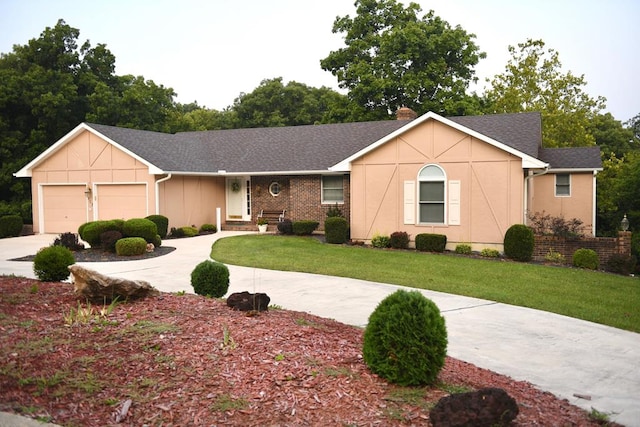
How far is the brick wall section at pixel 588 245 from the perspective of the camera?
16688 millimetres

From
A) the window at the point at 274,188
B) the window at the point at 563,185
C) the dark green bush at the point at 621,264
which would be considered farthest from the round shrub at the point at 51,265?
the window at the point at 563,185

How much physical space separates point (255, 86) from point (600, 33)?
3609 centimetres

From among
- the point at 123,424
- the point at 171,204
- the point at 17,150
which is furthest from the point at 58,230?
the point at 123,424

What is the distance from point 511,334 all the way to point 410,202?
11289 mm

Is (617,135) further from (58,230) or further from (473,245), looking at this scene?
(58,230)

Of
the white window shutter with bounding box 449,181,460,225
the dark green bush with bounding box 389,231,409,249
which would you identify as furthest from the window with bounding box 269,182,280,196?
the white window shutter with bounding box 449,181,460,225

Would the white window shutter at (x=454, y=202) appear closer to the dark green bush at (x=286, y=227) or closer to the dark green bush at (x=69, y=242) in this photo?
the dark green bush at (x=286, y=227)

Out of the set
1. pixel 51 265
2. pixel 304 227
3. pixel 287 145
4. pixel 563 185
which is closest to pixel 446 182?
pixel 304 227

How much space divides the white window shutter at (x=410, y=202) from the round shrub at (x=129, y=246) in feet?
29.2

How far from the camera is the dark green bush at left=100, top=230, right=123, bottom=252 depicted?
17364 millimetres

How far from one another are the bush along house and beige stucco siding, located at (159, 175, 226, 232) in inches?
2.1

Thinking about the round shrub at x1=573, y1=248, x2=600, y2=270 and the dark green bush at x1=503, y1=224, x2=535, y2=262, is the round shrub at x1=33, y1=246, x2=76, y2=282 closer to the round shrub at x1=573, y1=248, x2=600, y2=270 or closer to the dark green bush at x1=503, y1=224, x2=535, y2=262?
the dark green bush at x1=503, y1=224, x2=535, y2=262

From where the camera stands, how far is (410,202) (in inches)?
756

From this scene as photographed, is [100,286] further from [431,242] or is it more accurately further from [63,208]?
[63,208]
